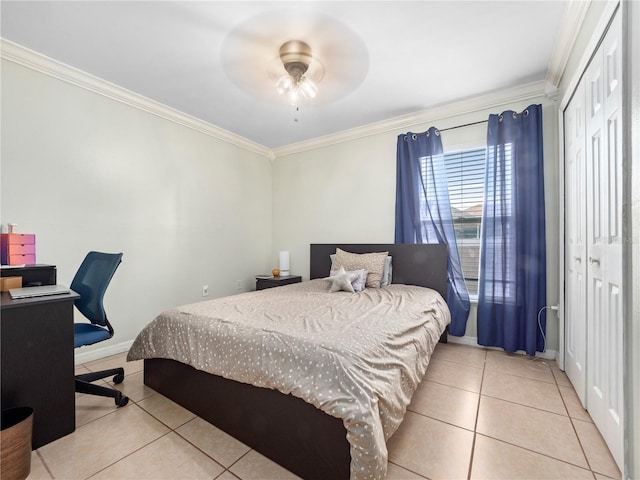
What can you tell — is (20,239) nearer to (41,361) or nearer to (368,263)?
(41,361)

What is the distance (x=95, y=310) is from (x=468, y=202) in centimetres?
353

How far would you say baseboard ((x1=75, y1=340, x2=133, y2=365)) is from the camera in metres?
2.59

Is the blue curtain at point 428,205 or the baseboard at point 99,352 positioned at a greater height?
the blue curtain at point 428,205

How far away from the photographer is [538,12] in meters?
1.91

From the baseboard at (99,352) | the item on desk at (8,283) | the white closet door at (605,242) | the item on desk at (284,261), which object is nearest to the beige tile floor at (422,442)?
the white closet door at (605,242)

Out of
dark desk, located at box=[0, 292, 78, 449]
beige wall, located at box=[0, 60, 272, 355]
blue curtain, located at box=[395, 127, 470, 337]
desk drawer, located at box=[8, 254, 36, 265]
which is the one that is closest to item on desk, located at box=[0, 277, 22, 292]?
dark desk, located at box=[0, 292, 78, 449]

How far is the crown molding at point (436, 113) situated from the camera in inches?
111

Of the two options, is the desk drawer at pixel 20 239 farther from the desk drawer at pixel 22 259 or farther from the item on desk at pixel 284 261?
the item on desk at pixel 284 261

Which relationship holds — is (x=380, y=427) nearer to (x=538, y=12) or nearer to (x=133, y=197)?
(x=538, y=12)

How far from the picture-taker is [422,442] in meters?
1.60

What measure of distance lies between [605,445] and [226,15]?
3370 mm

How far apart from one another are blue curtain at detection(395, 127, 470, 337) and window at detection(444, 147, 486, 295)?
10 cm

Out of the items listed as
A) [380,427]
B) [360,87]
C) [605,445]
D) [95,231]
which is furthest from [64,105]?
[605,445]

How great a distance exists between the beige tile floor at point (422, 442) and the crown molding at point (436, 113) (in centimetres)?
259
